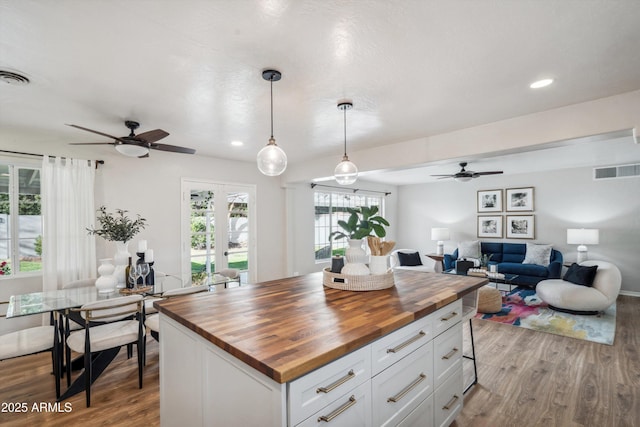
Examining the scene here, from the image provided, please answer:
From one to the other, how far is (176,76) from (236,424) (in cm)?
219

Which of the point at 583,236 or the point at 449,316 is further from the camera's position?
the point at 583,236

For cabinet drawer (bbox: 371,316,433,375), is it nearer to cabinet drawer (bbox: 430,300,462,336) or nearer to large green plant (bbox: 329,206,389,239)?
cabinet drawer (bbox: 430,300,462,336)

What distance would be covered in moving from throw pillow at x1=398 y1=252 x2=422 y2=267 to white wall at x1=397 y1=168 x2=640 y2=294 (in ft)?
4.41

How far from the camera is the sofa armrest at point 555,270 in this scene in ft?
17.8

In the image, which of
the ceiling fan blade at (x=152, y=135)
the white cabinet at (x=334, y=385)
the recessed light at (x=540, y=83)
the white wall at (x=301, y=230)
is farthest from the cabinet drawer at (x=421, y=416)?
the white wall at (x=301, y=230)

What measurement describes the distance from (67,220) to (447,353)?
13.8ft

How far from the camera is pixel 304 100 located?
259 centimetres

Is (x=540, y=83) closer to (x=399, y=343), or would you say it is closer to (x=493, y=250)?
(x=399, y=343)

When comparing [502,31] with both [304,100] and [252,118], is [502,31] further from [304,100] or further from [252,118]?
[252,118]

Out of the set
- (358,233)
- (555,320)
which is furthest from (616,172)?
(358,233)

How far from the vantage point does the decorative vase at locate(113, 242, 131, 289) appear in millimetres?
3098

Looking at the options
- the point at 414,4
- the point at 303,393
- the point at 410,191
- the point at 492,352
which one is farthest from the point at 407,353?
the point at 410,191

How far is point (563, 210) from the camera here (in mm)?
6094

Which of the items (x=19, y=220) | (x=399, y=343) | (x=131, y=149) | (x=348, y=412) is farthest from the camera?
(x=19, y=220)
